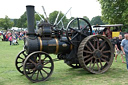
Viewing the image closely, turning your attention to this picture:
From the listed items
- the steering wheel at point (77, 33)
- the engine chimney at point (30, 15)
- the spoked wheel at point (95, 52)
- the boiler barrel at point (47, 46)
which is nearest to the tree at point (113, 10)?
the spoked wheel at point (95, 52)

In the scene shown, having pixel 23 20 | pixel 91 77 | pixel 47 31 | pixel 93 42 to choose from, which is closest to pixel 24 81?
pixel 47 31

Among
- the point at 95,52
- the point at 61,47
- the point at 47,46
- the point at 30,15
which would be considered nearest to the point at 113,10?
the point at 95,52

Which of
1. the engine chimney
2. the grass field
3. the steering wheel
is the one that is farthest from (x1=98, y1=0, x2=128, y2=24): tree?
the engine chimney

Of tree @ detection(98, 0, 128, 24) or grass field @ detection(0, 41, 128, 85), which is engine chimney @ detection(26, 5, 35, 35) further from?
tree @ detection(98, 0, 128, 24)

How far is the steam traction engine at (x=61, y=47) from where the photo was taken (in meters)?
6.42

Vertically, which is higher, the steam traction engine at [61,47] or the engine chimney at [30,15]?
the engine chimney at [30,15]

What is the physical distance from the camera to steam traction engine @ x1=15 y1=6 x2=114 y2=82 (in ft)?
21.1

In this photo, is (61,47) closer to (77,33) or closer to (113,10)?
(77,33)

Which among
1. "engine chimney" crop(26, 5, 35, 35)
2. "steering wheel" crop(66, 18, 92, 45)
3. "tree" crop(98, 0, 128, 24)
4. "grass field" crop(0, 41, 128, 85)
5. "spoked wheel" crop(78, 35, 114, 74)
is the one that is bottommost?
"grass field" crop(0, 41, 128, 85)

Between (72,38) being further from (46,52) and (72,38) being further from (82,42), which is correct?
(46,52)

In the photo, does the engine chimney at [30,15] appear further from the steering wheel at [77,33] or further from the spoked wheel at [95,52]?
the spoked wheel at [95,52]

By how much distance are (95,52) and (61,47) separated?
51.6 inches

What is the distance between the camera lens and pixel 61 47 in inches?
276

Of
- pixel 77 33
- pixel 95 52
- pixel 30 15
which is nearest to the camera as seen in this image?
pixel 30 15
